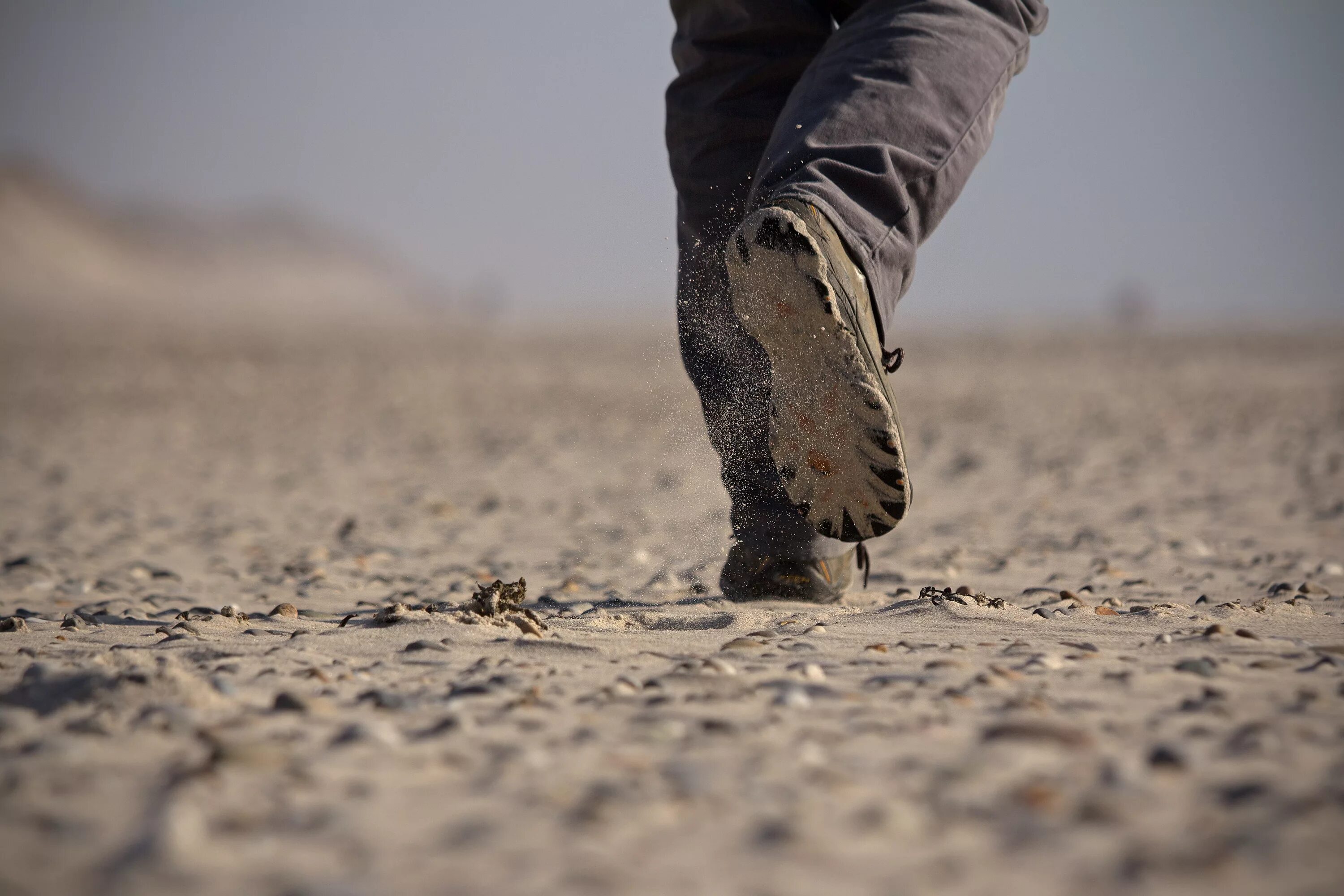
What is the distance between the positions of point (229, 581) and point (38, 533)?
4.76 ft

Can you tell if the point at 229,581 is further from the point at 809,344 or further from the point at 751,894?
the point at 751,894

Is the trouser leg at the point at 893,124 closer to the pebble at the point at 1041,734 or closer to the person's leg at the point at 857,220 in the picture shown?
the person's leg at the point at 857,220

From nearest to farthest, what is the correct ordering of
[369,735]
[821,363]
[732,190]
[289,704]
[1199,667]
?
[369,735], [289,704], [1199,667], [821,363], [732,190]

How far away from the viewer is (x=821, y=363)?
6.43 ft

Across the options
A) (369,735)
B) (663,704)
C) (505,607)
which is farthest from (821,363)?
(369,735)

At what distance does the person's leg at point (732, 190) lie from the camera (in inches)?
96.3

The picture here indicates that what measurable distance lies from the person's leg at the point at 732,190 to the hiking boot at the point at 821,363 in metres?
0.36

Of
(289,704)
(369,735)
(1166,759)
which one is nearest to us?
(1166,759)

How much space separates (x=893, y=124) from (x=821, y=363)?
1.58 feet

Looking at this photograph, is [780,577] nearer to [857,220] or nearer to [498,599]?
[498,599]

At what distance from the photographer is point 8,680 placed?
1.78 meters

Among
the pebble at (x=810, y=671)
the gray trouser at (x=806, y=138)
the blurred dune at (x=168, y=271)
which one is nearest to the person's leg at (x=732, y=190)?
the gray trouser at (x=806, y=138)

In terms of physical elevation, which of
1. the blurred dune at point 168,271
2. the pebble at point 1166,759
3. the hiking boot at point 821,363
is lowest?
the pebble at point 1166,759

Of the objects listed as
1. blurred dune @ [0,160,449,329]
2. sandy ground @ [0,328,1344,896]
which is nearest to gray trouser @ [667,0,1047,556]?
sandy ground @ [0,328,1344,896]
